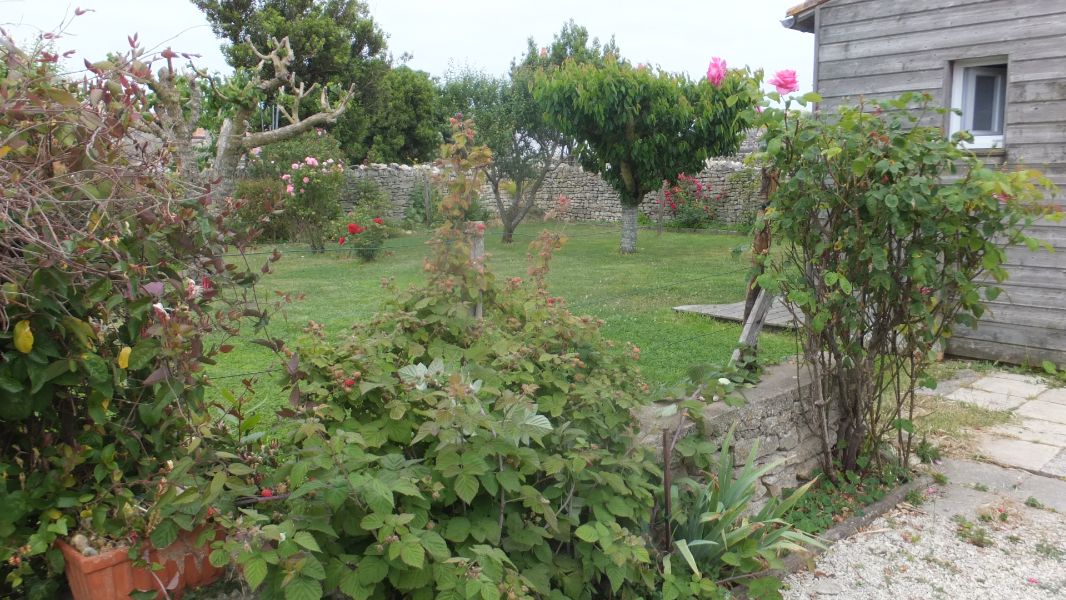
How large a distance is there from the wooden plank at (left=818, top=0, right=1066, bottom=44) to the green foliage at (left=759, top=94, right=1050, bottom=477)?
3505 millimetres

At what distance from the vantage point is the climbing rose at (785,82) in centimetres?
370

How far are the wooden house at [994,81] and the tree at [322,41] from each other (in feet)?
55.7

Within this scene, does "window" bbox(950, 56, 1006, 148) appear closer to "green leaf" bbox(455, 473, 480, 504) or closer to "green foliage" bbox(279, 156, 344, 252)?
"green leaf" bbox(455, 473, 480, 504)

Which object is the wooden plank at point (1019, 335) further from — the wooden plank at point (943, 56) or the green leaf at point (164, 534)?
the green leaf at point (164, 534)

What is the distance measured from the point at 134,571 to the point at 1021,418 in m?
5.50

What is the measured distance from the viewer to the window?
22.8ft

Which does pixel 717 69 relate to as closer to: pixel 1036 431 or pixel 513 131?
pixel 1036 431

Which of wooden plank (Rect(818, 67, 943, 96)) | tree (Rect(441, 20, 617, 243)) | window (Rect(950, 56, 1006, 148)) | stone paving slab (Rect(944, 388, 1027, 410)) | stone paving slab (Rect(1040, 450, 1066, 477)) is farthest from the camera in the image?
tree (Rect(441, 20, 617, 243))

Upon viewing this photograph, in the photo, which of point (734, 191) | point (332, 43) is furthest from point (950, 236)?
point (332, 43)

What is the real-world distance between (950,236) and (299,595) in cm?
330

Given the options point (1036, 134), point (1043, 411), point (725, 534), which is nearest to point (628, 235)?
point (1036, 134)

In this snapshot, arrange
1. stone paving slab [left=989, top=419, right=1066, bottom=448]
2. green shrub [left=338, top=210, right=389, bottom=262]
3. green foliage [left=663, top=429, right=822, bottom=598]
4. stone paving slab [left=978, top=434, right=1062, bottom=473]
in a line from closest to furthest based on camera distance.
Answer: green foliage [left=663, top=429, right=822, bottom=598] → stone paving slab [left=978, top=434, right=1062, bottom=473] → stone paving slab [left=989, top=419, right=1066, bottom=448] → green shrub [left=338, top=210, right=389, bottom=262]

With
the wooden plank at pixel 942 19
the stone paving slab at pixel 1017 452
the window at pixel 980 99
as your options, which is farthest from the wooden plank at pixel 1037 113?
the stone paving slab at pixel 1017 452

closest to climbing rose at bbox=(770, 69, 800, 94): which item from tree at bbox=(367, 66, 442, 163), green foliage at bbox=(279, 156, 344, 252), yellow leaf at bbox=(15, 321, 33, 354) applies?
yellow leaf at bbox=(15, 321, 33, 354)
